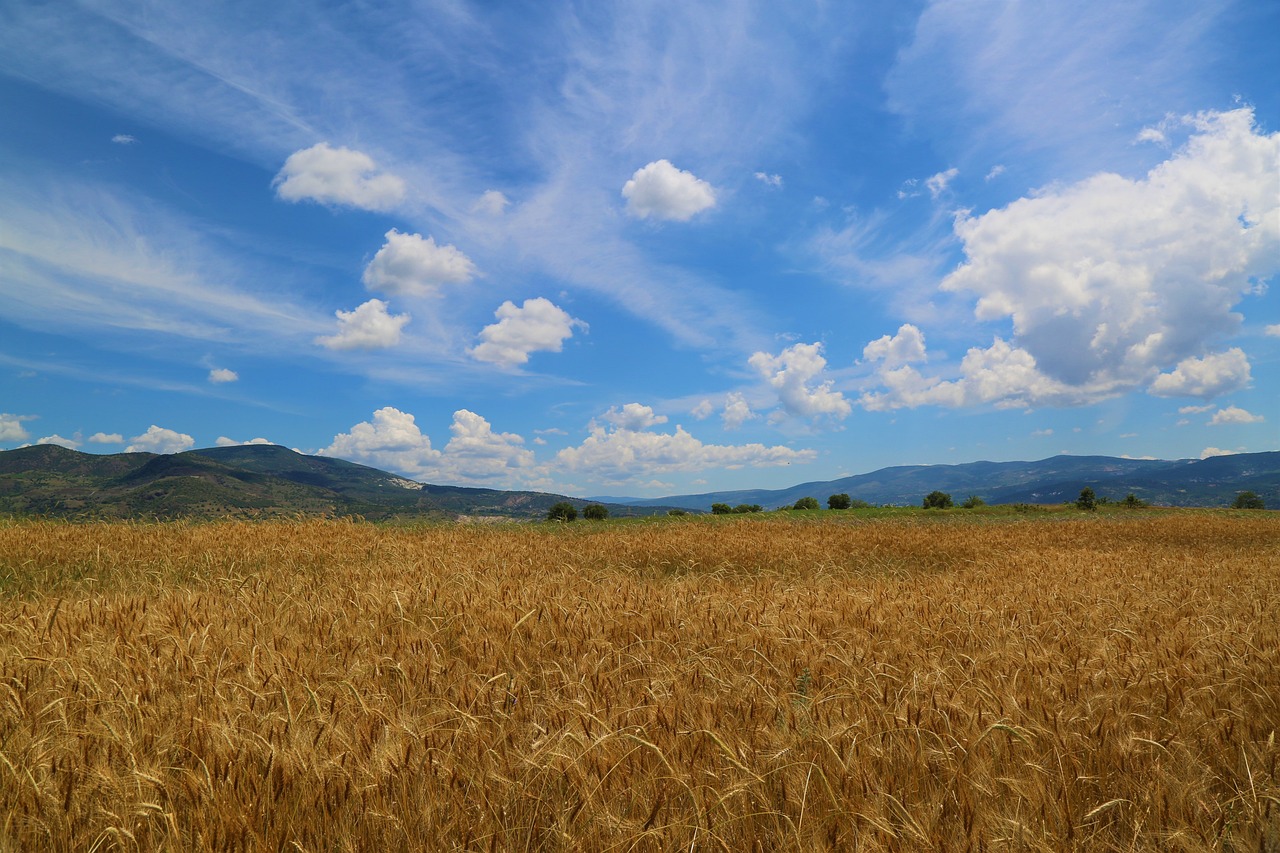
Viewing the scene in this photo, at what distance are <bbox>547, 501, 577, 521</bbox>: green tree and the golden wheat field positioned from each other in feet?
63.1

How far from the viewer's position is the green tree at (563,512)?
25484 mm

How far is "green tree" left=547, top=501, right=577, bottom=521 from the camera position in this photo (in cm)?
2548

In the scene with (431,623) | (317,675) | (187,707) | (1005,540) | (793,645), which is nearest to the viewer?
(187,707)

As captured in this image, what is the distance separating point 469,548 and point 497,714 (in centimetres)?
737

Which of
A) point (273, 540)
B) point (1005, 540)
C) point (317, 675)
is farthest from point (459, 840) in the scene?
point (1005, 540)

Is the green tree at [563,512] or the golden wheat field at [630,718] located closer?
the golden wheat field at [630,718]

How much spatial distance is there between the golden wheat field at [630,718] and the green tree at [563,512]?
19.2 m

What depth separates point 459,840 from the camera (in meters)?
1.90

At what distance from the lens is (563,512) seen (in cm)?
2608

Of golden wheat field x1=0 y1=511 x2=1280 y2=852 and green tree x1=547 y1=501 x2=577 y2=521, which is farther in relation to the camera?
green tree x1=547 y1=501 x2=577 y2=521

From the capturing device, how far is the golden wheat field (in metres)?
1.94

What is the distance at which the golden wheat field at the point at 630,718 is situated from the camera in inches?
76.2

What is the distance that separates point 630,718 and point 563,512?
77.8 feet

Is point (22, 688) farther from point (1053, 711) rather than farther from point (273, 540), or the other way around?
point (273, 540)
